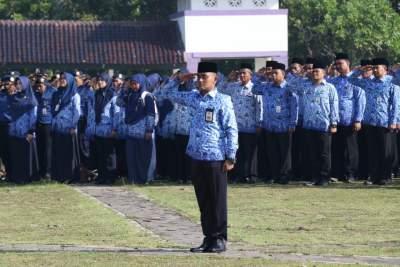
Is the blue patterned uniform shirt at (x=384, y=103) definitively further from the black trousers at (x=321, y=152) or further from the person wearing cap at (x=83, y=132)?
the person wearing cap at (x=83, y=132)

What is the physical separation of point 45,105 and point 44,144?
2.49 feet

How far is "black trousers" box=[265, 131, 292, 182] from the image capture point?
23391mm

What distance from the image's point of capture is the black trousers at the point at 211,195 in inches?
581

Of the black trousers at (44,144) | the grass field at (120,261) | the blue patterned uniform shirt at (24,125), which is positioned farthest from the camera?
the black trousers at (44,144)

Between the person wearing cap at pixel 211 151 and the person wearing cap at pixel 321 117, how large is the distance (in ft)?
26.4

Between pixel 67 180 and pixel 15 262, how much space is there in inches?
413

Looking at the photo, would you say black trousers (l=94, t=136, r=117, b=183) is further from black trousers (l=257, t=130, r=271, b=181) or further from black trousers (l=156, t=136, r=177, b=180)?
black trousers (l=257, t=130, r=271, b=181)

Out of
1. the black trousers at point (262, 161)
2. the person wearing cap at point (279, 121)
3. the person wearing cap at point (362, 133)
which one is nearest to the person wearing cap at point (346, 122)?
the person wearing cap at point (362, 133)

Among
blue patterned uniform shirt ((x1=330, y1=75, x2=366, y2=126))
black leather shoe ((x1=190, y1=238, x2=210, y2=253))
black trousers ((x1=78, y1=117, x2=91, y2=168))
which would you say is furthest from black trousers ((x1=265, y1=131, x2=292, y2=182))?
black leather shoe ((x1=190, y1=238, x2=210, y2=253))

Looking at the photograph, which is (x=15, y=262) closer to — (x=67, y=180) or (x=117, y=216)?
(x=117, y=216)

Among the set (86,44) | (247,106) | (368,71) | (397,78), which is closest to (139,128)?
(247,106)

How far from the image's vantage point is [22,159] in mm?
24094

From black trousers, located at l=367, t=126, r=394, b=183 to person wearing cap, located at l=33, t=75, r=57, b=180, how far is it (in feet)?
18.9

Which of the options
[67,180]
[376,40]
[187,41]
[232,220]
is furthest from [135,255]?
[376,40]
